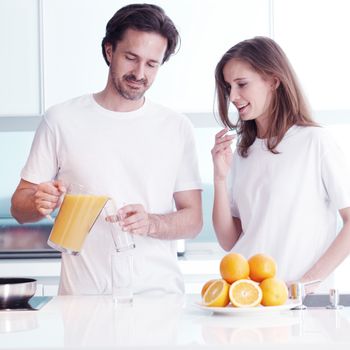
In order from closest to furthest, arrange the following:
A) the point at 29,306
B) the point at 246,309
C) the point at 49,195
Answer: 1. the point at 246,309
2. the point at 29,306
3. the point at 49,195

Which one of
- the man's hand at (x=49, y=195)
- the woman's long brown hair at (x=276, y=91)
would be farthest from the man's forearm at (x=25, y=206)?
the woman's long brown hair at (x=276, y=91)

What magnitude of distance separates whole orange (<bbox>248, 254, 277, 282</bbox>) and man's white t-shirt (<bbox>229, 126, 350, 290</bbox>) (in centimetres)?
52

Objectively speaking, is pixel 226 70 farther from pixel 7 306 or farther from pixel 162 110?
pixel 7 306

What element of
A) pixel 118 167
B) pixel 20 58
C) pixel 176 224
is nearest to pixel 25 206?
pixel 118 167

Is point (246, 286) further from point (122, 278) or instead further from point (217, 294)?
point (122, 278)

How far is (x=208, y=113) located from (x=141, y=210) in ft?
5.43

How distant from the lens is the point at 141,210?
2109mm

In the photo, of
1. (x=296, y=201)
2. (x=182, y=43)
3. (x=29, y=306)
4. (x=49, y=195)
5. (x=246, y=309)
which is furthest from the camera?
(x=182, y=43)

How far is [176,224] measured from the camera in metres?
2.36

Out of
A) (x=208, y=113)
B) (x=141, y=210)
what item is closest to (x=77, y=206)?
(x=141, y=210)

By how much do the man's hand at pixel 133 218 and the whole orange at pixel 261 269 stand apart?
1.14 feet

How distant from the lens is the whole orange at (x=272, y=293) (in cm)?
175

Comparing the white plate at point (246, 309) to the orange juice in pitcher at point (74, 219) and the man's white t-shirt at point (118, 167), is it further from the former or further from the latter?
the man's white t-shirt at point (118, 167)

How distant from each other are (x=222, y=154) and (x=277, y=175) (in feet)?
0.59
